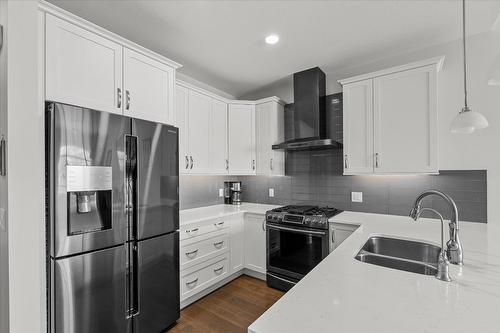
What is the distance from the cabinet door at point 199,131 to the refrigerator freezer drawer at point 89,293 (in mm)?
1288

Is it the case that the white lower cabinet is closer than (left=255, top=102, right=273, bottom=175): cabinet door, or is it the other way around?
the white lower cabinet

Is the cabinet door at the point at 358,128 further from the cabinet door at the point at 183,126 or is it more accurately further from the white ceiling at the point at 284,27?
the cabinet door at the point at 183,126

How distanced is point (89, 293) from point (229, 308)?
1358mm

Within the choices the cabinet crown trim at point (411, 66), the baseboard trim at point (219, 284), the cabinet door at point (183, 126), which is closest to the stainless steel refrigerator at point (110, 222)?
the baseboard trim at point (219, 284)

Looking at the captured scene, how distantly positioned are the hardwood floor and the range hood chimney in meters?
1.69

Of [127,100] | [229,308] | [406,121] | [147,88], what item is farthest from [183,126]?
[406,121]

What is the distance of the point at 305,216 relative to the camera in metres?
2.53

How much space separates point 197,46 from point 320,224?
7.14ft

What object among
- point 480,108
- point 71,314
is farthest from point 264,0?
point 71,314

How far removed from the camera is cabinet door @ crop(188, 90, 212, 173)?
270 cm

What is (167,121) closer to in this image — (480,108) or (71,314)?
(71,314)

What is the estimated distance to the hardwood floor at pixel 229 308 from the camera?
6.90ft

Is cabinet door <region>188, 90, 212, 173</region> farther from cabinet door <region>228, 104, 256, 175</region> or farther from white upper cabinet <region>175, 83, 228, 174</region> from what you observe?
cabinet door <region>228, 104, 256, 175</region>

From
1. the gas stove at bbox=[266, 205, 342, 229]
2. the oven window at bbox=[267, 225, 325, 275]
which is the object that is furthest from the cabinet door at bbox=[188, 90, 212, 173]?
the oven window at bbox=[267, 225, 325, 275]
